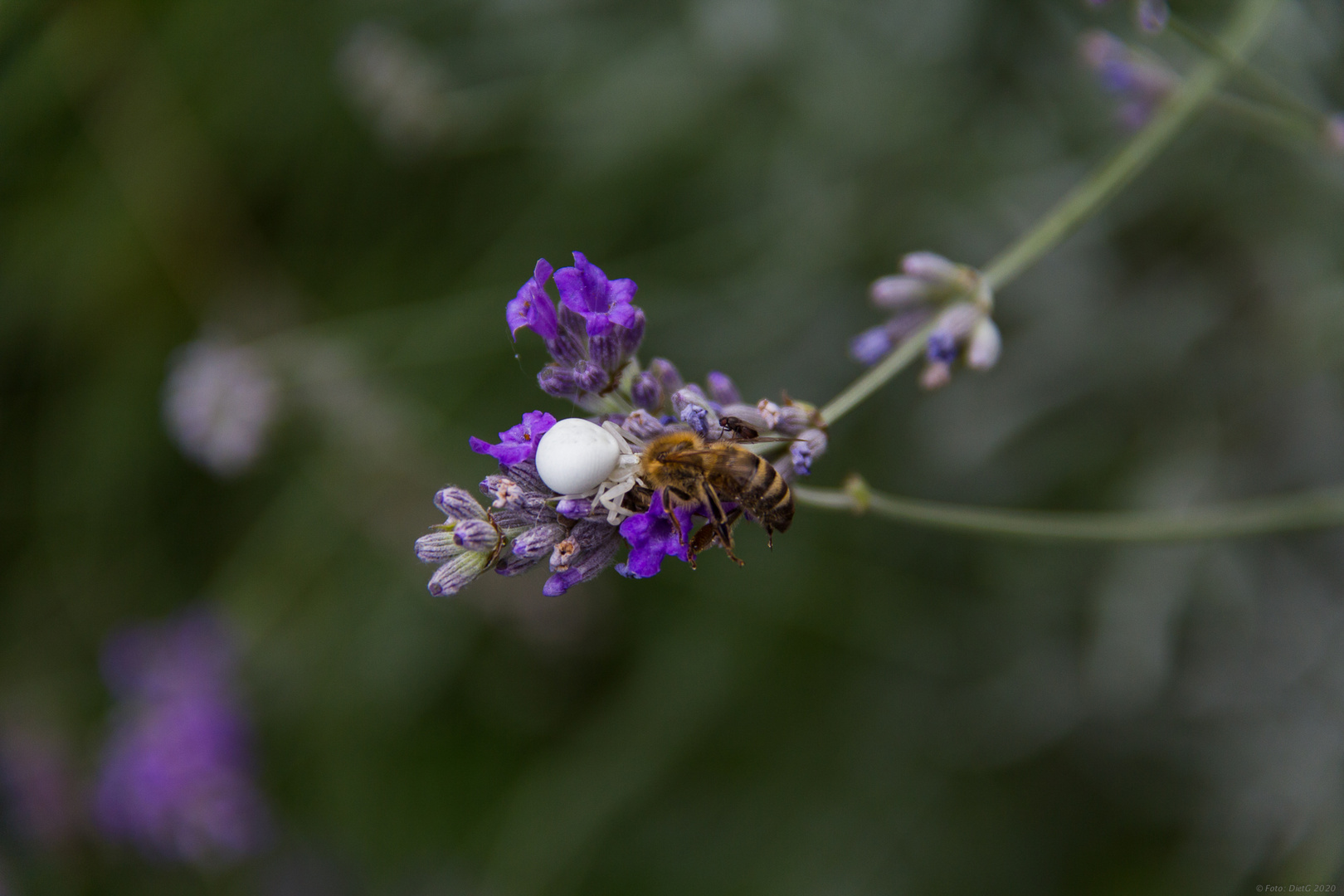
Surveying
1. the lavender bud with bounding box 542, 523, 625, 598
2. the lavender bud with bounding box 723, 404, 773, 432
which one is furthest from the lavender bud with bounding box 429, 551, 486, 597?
the lavender bud with bounding box 723, 404, 773, 432

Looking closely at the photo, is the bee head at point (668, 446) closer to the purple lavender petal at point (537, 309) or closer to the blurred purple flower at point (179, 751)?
the purple lavender petal at point (537, 309)

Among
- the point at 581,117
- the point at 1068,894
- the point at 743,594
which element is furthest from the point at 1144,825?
the point at 581,117

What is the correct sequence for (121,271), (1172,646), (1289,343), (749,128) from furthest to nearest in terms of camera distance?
1. (121,271)
2. (749,128)
3. (1172,646)
4. (1289,343)

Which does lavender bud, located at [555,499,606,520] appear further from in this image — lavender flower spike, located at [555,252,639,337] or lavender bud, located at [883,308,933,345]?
lavender bud, located at [883,308,933,345]

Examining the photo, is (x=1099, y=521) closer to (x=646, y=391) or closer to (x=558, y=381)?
(x=646, y=391)

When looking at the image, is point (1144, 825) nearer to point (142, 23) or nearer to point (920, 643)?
point (920, 643)

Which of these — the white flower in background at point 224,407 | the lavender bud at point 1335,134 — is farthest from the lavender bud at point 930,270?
the white flower in background at point 224,407

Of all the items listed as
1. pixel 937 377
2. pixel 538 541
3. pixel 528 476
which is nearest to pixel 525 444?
pixel 528 476
